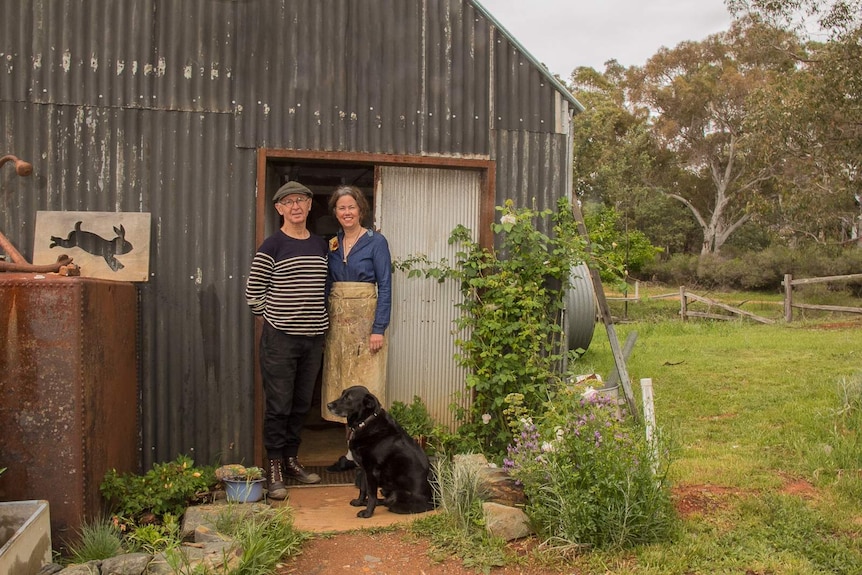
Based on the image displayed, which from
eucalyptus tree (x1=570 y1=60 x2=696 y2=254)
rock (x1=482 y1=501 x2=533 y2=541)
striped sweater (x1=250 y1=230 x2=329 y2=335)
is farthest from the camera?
eucalyptus tree (x1=570 y1=60 x2=696 y2=254)

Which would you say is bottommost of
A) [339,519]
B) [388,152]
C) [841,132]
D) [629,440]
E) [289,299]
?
[339,519]

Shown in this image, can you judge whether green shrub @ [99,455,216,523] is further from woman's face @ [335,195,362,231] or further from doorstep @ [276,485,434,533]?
woman's face @ [335,195,362,231]

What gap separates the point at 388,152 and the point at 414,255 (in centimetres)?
85

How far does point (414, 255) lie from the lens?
5.88 metres

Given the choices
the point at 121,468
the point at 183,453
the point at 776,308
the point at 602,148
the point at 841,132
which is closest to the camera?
the point at 121,468

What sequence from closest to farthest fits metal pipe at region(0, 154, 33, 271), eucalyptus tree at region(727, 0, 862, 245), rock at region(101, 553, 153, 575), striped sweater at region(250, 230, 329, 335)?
1. rock at region(101, 553, 153, 575)
2. metal pipe at region(0, 154, 33, 271)
3. striped sweater at region(250, 230, 329, 335)
4. eucalyptus tree at region(727, 0, 862, 245)

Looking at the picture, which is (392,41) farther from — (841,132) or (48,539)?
(841,132)

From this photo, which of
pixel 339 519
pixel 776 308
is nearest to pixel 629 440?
pixel 339 519

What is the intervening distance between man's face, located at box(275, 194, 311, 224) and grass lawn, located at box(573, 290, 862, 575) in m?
2.91

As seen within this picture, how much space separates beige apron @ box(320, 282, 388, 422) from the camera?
5410mm

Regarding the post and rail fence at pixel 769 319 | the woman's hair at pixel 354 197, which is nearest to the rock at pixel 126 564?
the woman's hair at pixel 354 197

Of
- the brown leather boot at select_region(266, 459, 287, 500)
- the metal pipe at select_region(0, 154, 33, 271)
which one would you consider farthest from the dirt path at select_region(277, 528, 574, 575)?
the metal pipe at select_region(0, 154, 33, 271)

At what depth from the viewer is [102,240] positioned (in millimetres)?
5301

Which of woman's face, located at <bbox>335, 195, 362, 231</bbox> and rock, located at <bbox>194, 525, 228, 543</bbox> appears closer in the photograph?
rock, located at <bbox>194, 525, 228, 543</bbox>
